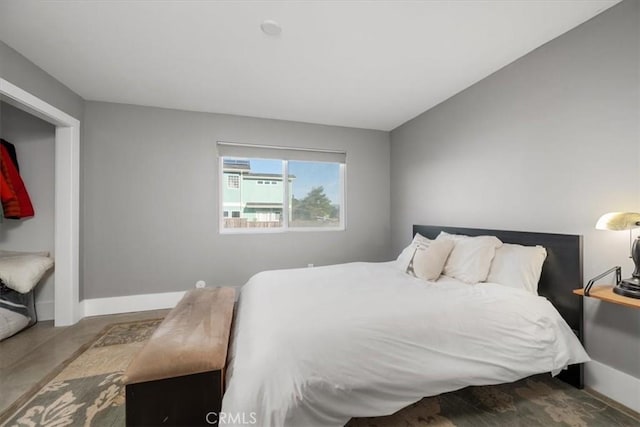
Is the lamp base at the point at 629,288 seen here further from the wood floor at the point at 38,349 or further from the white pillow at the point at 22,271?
the white pillow at the point at 22,271

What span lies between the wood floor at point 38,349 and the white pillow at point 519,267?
333 centimetres

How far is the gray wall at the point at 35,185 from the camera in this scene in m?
2.69

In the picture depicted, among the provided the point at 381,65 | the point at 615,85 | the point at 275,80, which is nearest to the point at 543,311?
the point at 615,85

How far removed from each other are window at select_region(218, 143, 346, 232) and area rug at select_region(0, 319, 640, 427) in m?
1.96

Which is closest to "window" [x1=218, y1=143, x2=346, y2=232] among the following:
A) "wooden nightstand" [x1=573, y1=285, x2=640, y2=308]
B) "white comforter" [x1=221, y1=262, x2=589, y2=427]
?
"white comforter" [x1=221, y1=262, x2=589, y2=427]

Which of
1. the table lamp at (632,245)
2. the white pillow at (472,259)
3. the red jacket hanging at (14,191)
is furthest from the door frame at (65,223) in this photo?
the table lamp at (632,245)

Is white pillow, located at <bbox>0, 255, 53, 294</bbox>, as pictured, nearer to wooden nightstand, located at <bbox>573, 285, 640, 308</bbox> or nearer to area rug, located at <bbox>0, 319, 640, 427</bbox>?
area rug, located at <bbox>0, 319, 640, 427</bbox>

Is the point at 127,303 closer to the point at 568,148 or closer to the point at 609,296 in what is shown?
the point at 609,296

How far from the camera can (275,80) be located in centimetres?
245

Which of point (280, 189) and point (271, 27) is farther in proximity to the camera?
point (280, 189)


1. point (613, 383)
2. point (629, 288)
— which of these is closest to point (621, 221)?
point (629, 288)

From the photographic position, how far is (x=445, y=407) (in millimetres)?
1508

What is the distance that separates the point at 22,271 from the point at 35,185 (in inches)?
36.8

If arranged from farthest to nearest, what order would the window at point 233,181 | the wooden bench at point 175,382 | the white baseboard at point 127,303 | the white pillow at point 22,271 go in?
the window at point 233,181, the white baseboard at point 127,303, the white pillow at point 22,271, the wooden bench at point 175,382
